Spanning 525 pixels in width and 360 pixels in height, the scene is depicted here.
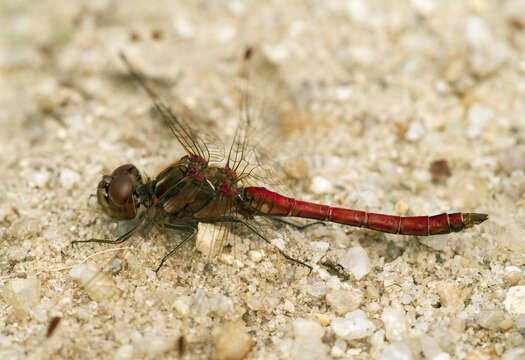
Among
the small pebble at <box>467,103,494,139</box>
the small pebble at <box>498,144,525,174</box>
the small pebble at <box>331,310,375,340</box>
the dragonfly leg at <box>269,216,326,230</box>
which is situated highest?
the small pebble at <box>467,103,494,139</box>

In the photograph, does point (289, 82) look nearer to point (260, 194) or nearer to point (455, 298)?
point (260, 194)

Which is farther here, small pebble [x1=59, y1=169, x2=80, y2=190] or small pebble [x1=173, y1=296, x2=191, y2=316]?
small pebble [x1=59, y1=169, x2=80, y2=190]

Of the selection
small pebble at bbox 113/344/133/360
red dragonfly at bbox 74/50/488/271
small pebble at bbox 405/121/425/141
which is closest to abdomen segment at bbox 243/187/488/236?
red dragonfly at bbox 74/50/488/271

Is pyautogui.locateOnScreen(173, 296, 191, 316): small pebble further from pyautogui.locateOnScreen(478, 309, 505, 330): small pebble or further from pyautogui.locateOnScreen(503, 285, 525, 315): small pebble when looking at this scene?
pyautogui.locateOnScreen(503, 285, 525, 315): small pebble

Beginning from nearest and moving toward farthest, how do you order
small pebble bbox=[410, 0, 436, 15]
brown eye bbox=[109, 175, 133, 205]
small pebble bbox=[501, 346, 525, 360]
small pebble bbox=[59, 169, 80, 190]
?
small pebble bbox=[501, 346, 525, 360], brown eye bbox=[109, 175, 133, 205], small pebble bbox=[59, 169, 80, 190], small pebble bbox=[410, 0, 436, 15]

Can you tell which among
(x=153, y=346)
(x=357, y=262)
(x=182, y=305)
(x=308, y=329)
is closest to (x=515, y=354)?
(x=357, y=262)

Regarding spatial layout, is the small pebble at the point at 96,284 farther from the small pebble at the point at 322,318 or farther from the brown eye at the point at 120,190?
the small pebble at the point at 322,318

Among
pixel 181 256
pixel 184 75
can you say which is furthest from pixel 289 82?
pixel 181 256
